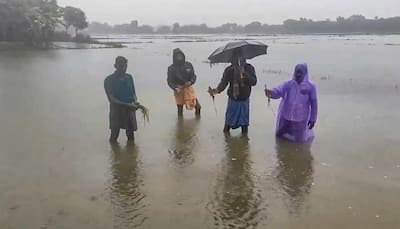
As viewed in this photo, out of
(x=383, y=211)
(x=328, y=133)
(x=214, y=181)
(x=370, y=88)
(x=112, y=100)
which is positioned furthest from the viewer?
(x=370, y=88)

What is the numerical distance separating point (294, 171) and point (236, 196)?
1319 millimetres

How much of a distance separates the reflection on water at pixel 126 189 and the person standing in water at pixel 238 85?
1761 millimetres

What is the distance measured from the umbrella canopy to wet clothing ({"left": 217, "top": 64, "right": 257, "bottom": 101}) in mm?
260

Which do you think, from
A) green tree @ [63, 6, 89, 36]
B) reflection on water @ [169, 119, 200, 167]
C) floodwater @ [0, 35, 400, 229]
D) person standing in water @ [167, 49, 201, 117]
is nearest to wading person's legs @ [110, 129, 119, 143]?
floodwater @ [0, 35, 400, 229]

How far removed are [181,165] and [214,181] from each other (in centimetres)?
87

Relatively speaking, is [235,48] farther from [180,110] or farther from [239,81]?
[180,110]

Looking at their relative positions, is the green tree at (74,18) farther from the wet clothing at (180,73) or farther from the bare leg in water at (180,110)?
the wet clothing at (180,73)

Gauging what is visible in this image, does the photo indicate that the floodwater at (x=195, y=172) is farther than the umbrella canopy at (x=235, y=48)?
No

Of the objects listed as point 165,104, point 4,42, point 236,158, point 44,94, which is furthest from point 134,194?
point 4,42

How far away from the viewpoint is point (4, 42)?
4703cm

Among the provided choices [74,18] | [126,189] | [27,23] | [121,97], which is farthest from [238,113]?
[74,18]

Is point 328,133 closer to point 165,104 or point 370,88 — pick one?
point 165,104

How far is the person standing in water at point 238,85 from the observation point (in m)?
8.42

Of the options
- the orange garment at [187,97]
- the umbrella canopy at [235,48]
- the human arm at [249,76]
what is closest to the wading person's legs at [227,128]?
the human arm at [249,76]
